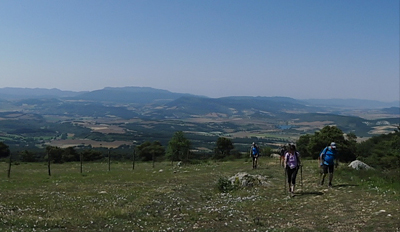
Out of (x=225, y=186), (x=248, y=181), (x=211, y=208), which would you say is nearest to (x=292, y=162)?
(x=248, y=181)

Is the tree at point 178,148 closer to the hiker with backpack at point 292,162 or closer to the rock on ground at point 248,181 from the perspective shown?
the rock on ground at point 248,181

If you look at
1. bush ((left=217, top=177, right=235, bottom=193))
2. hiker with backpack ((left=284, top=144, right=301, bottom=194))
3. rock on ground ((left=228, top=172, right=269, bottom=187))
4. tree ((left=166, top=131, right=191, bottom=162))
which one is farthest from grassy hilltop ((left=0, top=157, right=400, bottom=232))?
tree ((left=166, top=131, right=191, bottom=162))

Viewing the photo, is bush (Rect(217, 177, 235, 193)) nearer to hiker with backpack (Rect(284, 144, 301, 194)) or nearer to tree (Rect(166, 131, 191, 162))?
hiker with backpack (Rect(284, 144, 301, 194))

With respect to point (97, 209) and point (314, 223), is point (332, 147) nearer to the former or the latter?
point (314, 223)

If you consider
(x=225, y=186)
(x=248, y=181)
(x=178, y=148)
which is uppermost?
(x=248, y=181)

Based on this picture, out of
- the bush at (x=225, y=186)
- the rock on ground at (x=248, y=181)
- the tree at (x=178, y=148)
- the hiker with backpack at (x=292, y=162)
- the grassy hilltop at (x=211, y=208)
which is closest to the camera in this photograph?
the grassy hilltop at (x=211, y=208)

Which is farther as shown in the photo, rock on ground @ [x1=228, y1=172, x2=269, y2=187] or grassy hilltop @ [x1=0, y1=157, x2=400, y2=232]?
rock on ground @ [x1=228, y1=172, x2=269, y2=187]

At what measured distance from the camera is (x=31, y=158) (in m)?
69.8

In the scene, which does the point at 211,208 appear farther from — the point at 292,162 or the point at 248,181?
the point at 248,181

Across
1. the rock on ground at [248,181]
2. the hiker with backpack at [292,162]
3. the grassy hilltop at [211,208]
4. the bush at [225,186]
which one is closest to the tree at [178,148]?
the grassy hilltop at [211,208]

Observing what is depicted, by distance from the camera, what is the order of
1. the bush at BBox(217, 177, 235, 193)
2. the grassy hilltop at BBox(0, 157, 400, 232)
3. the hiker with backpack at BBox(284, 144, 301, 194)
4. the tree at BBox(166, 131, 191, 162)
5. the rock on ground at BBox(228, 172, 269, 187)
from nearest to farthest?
the grassy hilltop at BBox(0, 157, 400, 232) < the hiker with backpack at BBox(284, 144, 301, 194) < the bush at BBox(217, 177, 235, 193) < the rock on ground at BBox(228, 172, 269, 187) < the tree at BBox(166, 131, 191, 162)

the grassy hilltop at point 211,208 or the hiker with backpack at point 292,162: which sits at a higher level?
the hiker with backpack at point 292,162

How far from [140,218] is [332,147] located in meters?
12.0

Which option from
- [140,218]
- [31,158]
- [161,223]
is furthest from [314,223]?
[31,158]
